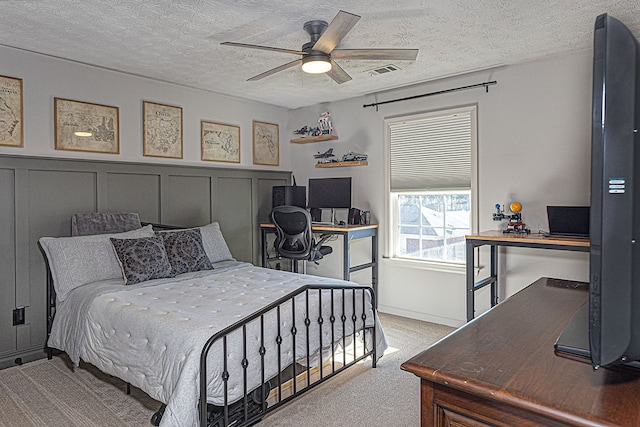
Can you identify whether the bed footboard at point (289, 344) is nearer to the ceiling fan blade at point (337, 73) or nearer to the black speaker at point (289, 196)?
the ceiling fan blade at point (337, 73)

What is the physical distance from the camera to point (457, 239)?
4320 mm

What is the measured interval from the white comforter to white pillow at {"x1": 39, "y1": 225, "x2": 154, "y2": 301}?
5.0 inches

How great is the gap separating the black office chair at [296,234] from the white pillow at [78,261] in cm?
166

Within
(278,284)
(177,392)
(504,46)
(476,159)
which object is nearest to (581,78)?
(504,46)

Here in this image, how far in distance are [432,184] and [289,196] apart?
175 centimetres

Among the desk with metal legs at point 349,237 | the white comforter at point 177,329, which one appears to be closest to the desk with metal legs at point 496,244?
the white comforter at point 177,329

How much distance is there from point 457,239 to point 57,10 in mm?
3818

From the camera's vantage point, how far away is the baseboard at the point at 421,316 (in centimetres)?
427

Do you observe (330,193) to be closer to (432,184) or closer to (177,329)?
(432,184)

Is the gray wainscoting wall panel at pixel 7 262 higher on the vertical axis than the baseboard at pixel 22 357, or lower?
higher

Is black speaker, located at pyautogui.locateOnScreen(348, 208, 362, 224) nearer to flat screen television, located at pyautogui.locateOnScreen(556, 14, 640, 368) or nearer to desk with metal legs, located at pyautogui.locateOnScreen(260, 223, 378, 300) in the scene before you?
desk with metal legs, located at pyautogui.locateOnScreen(260, 223, 378, 300)

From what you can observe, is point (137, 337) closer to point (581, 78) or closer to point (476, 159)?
point (476, 159)

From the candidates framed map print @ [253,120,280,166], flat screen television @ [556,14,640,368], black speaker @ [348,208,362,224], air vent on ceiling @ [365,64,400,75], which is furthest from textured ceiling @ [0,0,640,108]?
flat screen television @ [556,14,640,368]

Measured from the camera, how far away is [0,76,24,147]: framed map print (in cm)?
329
